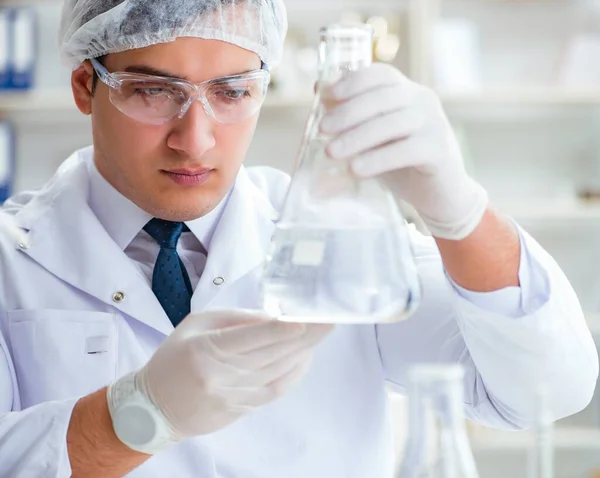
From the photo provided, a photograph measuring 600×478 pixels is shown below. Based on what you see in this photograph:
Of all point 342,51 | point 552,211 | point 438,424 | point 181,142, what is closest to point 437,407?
point 438,424

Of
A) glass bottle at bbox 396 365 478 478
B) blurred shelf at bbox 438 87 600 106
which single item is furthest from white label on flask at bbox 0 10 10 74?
glass bottle at bbox 396 365 478 478

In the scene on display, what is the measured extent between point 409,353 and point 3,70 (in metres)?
2.52

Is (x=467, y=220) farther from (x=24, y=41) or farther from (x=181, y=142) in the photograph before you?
(x=24, y=41)

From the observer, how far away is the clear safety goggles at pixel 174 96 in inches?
60.6

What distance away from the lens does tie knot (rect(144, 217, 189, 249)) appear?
1.68 meters

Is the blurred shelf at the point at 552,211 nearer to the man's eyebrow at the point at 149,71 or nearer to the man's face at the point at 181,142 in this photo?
the man's face at the point at 181,142

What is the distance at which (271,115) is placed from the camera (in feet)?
12.3

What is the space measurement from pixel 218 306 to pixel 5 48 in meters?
2.34

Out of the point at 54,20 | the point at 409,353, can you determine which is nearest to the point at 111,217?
the point at 409,353

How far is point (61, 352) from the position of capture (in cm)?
162

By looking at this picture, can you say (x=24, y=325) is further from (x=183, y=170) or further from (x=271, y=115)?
(x=271, y=115)

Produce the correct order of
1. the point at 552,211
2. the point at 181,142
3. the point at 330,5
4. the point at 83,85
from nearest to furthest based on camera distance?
the point at 181,142
the point at 83,85
the point at 552,211
the point at 330,5

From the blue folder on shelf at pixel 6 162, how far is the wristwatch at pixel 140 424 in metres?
2.56

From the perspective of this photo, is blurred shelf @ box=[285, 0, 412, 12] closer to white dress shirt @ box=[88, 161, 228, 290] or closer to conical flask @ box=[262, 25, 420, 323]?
white dress shirt @ box=[88, 161, 228, 290]
